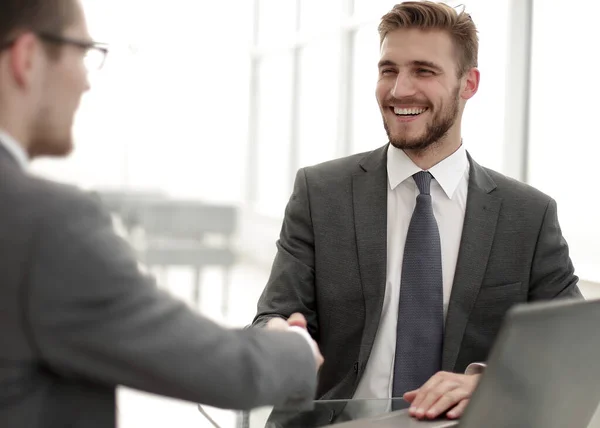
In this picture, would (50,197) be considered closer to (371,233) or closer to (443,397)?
(443,397)

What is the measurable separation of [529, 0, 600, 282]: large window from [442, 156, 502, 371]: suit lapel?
1.08 metres

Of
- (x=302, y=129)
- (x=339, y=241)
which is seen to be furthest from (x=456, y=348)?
(x=302, y=129)

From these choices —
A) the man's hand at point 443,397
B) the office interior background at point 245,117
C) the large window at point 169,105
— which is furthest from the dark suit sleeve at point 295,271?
the large window at point 169,105

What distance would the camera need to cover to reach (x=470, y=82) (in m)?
1.97

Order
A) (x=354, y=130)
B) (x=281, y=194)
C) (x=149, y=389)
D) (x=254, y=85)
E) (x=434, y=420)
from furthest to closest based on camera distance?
(x=254, y=85)
(x=281, y=194)
(x=354, y=130)
(x=434, y=420)
(x=149, y=389)

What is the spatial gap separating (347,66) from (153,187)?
2.38 meters

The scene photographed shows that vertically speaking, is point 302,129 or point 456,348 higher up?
point 302,129

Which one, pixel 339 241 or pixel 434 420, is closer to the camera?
pixel 434 420

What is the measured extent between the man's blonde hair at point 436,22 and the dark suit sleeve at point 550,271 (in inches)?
18.8

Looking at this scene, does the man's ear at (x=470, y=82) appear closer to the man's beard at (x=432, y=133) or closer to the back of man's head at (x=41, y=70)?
the man's beard at (x=432, y=133)

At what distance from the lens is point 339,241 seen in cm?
180

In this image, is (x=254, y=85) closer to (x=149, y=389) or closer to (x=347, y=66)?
(x=347, y=66)

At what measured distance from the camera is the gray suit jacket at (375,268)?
1.72 metres

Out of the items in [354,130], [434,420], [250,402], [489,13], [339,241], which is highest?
[489,13]
